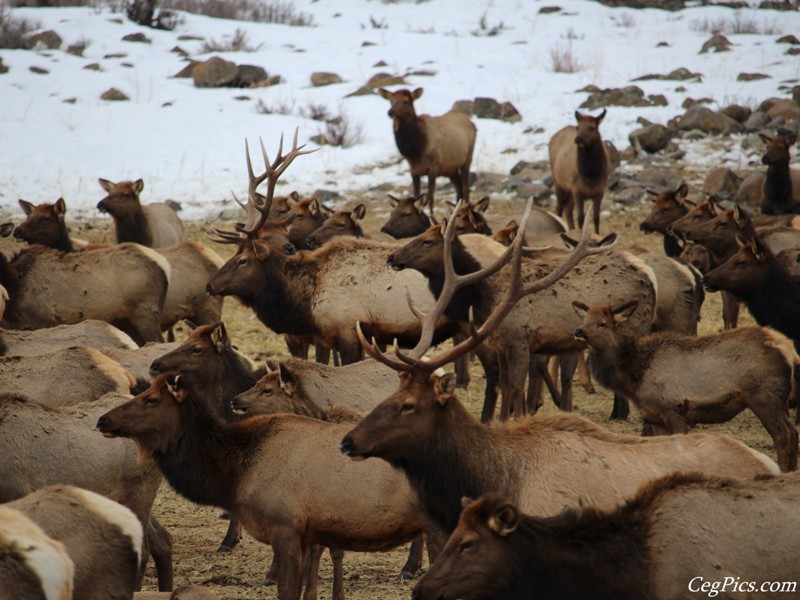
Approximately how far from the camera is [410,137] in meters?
19.0

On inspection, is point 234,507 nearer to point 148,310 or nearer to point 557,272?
point 557,272

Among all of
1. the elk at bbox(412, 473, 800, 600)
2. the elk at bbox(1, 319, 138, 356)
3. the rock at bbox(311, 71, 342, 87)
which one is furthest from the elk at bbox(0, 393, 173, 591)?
the rock at bbox(311, 71, 342, 87)

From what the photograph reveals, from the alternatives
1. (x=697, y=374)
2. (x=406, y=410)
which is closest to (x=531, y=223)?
(x=697, y=374)

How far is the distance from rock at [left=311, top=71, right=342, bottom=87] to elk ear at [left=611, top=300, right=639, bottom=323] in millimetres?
19993

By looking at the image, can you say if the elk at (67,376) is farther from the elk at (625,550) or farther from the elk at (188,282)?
the elk at (188,282)

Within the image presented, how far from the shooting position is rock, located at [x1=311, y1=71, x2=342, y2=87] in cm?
2800

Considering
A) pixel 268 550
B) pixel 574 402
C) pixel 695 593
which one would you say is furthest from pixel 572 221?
pixel 695 593

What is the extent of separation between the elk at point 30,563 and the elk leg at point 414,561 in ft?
8.44

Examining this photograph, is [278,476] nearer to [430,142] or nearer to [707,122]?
[430,142]

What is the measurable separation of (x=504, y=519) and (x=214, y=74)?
2405 centimetres

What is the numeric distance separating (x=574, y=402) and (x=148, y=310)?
4.24 m

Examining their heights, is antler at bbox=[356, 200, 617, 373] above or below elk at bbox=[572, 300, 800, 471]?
above

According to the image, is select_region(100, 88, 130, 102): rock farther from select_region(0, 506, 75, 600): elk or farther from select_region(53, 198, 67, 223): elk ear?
select_region(0, 506, 75, 600): elk

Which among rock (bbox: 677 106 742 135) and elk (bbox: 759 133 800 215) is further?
rock (bbox: 677 106 742 135)
